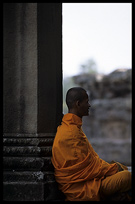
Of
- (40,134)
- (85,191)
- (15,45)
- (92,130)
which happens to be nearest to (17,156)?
(40,134)

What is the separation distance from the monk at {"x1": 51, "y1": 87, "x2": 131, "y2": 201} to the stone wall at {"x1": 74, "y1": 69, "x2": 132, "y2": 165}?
9.80 meters

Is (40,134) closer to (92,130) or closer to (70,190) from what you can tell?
(70,190)

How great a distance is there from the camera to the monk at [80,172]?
264cm

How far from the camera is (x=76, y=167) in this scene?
104 inches

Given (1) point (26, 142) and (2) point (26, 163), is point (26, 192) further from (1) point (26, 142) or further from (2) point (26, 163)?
(1) point (26, 142)

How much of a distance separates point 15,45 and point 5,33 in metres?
0.14

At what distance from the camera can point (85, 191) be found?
2635 millimetres

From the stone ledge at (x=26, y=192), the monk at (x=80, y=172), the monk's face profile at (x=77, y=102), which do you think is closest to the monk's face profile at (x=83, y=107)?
the monk's face profile at (x=77, y=102)

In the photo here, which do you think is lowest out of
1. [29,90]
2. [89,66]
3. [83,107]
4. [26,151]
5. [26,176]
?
[26,176]

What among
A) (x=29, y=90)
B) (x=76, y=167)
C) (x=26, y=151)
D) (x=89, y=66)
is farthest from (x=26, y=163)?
(x=89, y=66)

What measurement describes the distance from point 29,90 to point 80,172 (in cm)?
82

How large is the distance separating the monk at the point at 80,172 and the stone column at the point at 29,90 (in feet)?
0.37

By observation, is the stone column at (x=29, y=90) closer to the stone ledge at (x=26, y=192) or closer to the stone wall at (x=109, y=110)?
the stone ledge at (x=26, y=192)

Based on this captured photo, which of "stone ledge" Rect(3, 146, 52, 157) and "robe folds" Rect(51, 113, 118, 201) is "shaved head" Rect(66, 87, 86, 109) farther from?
"stone ledge" Rect(3, 146, 52, 157)
